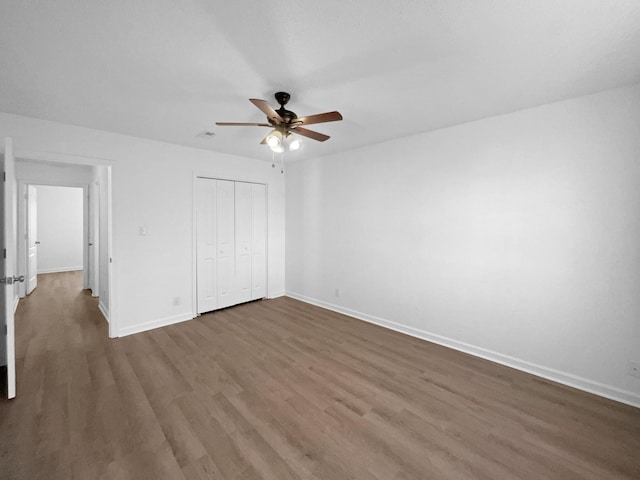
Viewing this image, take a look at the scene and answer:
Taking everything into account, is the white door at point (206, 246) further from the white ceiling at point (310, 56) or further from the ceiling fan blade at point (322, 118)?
the ceiling fan blade at point (322, 118)

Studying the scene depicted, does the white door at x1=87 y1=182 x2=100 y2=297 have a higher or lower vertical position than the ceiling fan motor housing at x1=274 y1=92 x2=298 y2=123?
lower

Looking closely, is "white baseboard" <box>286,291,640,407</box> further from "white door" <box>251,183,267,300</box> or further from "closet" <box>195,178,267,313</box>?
"closet" <box>195,178,267,313</box>

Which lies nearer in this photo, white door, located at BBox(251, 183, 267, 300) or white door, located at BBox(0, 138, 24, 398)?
white door, located at BBox(0, 138, 24, 398)

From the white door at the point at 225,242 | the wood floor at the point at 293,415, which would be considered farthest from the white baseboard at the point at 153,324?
the white door at the point at 225,242

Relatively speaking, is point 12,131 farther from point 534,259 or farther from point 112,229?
point 534,259

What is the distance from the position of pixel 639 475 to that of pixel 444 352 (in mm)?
1545

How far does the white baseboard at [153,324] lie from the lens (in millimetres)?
3396

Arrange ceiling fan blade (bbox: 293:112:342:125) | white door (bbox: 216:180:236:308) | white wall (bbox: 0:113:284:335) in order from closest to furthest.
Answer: ceiling fan blade (bbox: 293:112:342:125), white wall (bbox: 0:113:284:335), white door (bbox: 216:180:236:308)

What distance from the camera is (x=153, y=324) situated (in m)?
3.62

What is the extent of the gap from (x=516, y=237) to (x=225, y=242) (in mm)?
3876

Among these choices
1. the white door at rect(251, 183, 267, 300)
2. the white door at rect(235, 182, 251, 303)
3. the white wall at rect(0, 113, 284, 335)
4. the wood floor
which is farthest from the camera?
the white door at rect(251, 183, 267, 300)

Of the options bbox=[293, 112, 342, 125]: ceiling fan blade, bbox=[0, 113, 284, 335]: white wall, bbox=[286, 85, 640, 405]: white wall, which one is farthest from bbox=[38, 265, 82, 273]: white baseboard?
bbox=[293, 112, 342, 125]: ceiling fan blade

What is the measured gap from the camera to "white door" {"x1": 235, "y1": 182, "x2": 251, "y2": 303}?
Answer: 4.56m

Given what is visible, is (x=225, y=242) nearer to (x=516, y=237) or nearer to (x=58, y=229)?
(x=516, y=237)
